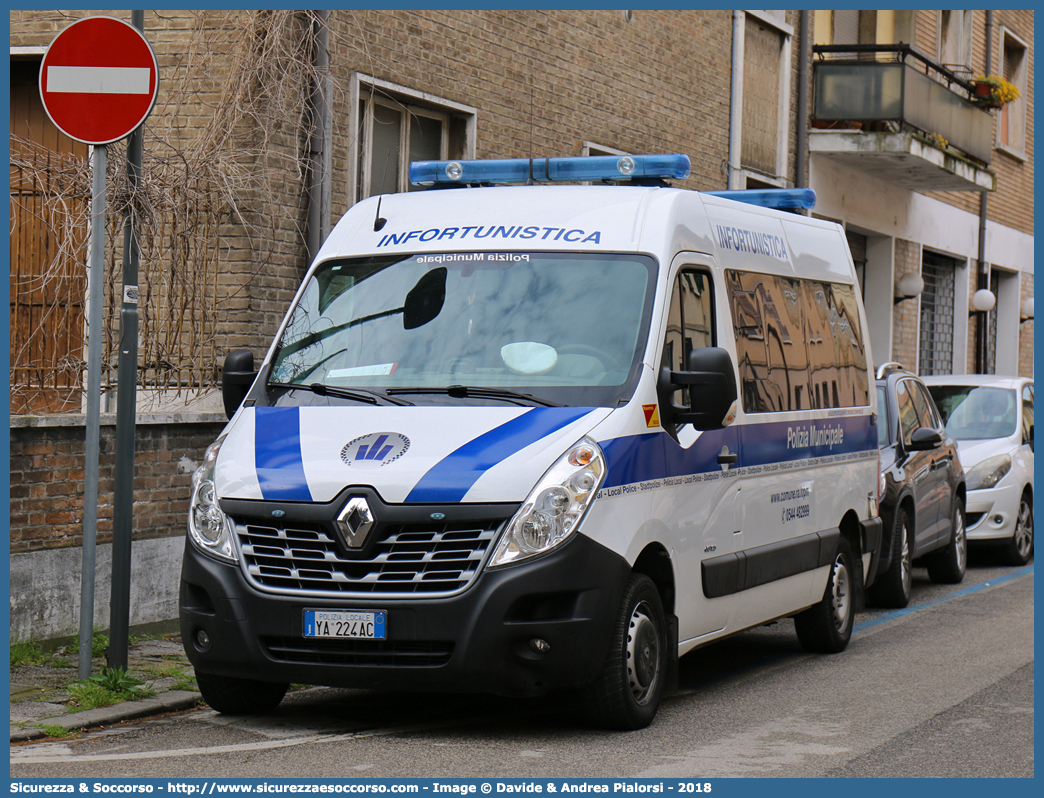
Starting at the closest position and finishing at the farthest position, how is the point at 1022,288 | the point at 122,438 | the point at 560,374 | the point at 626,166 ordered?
the point at 560,374
the point at 122,438
the point at 626,166
the point at 1022,288

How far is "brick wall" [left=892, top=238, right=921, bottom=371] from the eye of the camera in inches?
934

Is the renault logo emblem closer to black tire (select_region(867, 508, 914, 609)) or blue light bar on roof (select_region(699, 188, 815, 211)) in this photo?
blue light bar on roof (select_region(699, 188, 815, 211))

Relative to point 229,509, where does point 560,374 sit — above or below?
above

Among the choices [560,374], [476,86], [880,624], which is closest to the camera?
[560,374]

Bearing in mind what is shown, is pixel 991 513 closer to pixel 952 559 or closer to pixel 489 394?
pixel 952 559

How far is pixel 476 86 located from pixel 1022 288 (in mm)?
19290

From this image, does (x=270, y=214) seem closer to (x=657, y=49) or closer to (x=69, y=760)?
(x=69, y=760)

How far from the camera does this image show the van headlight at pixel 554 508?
6031mm

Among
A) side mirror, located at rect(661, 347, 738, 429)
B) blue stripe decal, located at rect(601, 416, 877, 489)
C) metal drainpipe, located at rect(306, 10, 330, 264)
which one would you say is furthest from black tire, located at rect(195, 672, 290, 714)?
metal drainpipe, located at rect(306, 10, 330, 264)

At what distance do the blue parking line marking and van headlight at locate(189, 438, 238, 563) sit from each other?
516 centimetres

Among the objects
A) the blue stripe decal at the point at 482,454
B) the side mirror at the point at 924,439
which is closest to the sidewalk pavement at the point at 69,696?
the blue stripe decal at the point at 482,454

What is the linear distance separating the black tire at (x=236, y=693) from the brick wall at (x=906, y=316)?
59.6ft

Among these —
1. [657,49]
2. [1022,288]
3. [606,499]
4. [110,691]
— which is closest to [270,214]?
[110,691]

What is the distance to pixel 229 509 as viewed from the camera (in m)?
6.38
